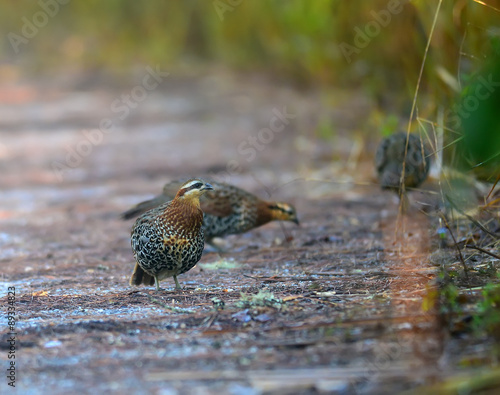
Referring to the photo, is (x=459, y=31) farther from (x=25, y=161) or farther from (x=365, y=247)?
(x=25, y=161)

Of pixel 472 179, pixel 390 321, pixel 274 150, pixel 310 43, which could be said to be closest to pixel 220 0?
pixel 310 43

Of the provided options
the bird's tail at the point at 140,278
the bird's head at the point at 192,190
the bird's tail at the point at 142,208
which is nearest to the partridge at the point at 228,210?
the bird's tail at the point at 142,208

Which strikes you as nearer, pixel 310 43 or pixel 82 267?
pixel 82 267

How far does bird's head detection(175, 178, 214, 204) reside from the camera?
5315 millimetres

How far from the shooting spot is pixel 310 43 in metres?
13.9

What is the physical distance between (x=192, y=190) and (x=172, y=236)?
380 mm

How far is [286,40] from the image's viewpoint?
15836mm

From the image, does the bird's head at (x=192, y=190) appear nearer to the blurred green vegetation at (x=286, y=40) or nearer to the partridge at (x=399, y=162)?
the blurred green vegetation at (x=286, y=40)

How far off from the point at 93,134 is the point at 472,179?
9.01 meters

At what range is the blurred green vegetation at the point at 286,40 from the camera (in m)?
7.84

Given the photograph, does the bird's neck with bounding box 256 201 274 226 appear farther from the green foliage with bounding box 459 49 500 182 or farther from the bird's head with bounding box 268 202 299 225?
the green foliage with bounding box 459 49 500 182

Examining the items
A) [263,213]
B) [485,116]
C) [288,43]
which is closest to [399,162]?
[263,213]

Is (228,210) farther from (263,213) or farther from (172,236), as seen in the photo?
(172,236)

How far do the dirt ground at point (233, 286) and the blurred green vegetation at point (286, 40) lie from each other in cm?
104
